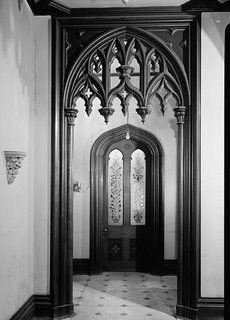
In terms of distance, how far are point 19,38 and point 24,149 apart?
3.90 feet

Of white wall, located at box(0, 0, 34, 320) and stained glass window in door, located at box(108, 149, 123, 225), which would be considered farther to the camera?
stained glass window in door, located at box(108, 149, 123, 225)

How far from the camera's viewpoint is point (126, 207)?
732 cm

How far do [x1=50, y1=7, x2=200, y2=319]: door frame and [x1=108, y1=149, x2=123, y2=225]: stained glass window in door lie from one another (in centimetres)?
274

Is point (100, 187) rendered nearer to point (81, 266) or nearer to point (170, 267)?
point (81, 266)

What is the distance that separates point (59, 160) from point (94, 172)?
2.54 meters

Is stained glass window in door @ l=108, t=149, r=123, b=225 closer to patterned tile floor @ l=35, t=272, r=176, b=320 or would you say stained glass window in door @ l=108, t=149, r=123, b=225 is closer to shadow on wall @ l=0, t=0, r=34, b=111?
patterned tile floor @ l=35, t=272, r=176, b=320

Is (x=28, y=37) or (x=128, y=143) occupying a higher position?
(x=28, y=37)

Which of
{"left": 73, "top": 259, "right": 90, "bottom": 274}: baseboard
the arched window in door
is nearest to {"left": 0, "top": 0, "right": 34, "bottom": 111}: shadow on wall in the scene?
the arched window in door

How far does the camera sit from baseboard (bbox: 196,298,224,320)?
14.3 ft

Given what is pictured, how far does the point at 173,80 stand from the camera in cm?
463

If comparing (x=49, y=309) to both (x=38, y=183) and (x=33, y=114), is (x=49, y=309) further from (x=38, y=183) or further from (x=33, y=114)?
(x=33, y=114)

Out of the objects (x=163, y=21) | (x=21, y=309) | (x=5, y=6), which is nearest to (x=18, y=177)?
(x=21, y=309)

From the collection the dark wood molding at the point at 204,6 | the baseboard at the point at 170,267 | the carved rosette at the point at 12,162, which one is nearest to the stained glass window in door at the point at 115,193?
the baseboard at the point at 170,267
